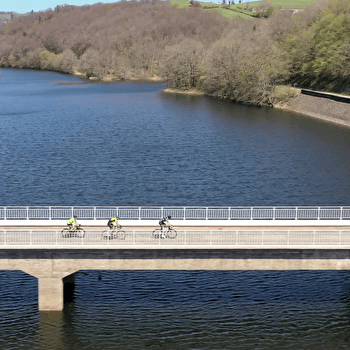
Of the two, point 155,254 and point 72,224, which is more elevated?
point 72,224

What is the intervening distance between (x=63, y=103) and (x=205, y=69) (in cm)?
3565

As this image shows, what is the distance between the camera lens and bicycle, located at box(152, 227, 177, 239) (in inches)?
1319

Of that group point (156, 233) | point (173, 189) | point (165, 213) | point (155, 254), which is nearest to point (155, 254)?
point (155, 254)

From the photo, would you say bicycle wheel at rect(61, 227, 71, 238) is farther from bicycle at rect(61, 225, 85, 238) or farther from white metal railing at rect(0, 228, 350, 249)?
white metal railing at rect(0, 228, 350, 249)

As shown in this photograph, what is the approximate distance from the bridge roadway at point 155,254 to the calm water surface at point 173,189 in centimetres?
262

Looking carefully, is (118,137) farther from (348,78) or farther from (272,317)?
(272,317)

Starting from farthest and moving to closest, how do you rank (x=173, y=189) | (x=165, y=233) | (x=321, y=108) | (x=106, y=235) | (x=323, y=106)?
(x=323, y=106) < (x=321, y=108) < (x=173, y=189) < (x=165, y=233) < (x=106, y=235)

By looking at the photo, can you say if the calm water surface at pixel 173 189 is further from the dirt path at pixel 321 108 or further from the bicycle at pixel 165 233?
the bicycle at pixel 165 233

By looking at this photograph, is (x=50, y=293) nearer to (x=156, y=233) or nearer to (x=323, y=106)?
(x=156, y=233)

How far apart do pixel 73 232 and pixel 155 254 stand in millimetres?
4693

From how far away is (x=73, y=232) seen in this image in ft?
111

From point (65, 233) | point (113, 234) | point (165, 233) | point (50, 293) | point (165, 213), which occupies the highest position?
point (165, 233)

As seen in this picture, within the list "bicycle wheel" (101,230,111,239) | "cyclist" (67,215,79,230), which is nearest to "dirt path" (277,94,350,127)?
"bicycle wheel" (101,230,111,239)

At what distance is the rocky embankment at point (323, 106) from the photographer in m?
102
